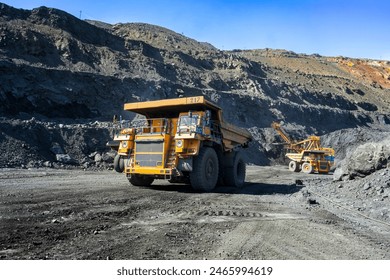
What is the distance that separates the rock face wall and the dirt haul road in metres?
11.4

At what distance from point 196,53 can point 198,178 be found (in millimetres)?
41114

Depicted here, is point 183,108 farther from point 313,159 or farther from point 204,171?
point 313,159

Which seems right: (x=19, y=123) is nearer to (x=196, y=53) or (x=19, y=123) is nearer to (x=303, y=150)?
(x=303, y=150)

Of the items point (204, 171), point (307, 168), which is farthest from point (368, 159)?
point (307, 168)

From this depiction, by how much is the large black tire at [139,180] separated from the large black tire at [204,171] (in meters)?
1.91

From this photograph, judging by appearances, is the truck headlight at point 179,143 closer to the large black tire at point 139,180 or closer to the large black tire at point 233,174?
the large black tire at point 139,180

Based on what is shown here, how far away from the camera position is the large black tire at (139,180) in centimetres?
1105

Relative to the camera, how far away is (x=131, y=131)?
10914 millimetres

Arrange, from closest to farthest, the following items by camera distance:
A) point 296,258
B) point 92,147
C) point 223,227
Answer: point 296,258 < point 223,227 < point 92,147

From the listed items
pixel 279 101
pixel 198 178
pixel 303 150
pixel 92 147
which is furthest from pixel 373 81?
pixel 198 178

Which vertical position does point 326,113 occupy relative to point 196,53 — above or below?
below

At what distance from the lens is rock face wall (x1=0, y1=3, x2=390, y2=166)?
22.8m

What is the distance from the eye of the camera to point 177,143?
32.1 ft

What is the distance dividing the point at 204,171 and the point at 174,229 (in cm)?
499
